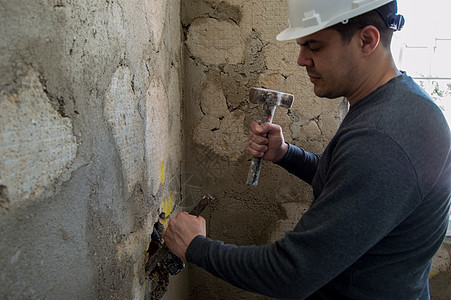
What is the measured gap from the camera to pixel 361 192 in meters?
0.84

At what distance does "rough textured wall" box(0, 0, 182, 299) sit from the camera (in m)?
0.58

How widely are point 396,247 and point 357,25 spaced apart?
2.12 feet

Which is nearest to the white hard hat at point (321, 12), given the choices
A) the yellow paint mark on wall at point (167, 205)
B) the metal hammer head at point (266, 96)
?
the metal hammer head at point (266, 96)

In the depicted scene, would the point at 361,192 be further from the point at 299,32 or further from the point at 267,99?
the point at 267,99

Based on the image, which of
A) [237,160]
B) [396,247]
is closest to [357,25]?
[396,247]

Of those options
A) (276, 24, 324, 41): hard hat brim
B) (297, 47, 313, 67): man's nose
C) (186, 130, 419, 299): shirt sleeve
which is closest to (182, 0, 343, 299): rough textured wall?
(276, 24, 324, 41): hard hat brim

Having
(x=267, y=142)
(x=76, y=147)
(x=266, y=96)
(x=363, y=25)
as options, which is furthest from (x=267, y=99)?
(x=76, y=147)

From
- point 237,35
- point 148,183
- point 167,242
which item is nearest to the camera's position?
point 167,242

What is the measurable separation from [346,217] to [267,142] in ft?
2.58

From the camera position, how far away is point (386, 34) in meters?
1.02

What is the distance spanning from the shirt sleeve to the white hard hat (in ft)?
1.20

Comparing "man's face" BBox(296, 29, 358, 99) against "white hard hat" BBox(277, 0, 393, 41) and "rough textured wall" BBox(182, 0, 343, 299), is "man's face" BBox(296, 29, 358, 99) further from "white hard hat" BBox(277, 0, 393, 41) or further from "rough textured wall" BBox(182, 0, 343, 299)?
"rough textured wall" BBox(182, 0, 343, 299)

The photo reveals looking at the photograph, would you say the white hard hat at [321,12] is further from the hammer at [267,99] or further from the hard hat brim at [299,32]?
the hammer at [267,99]

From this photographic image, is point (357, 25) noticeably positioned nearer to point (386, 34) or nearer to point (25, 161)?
point (386, 34)
